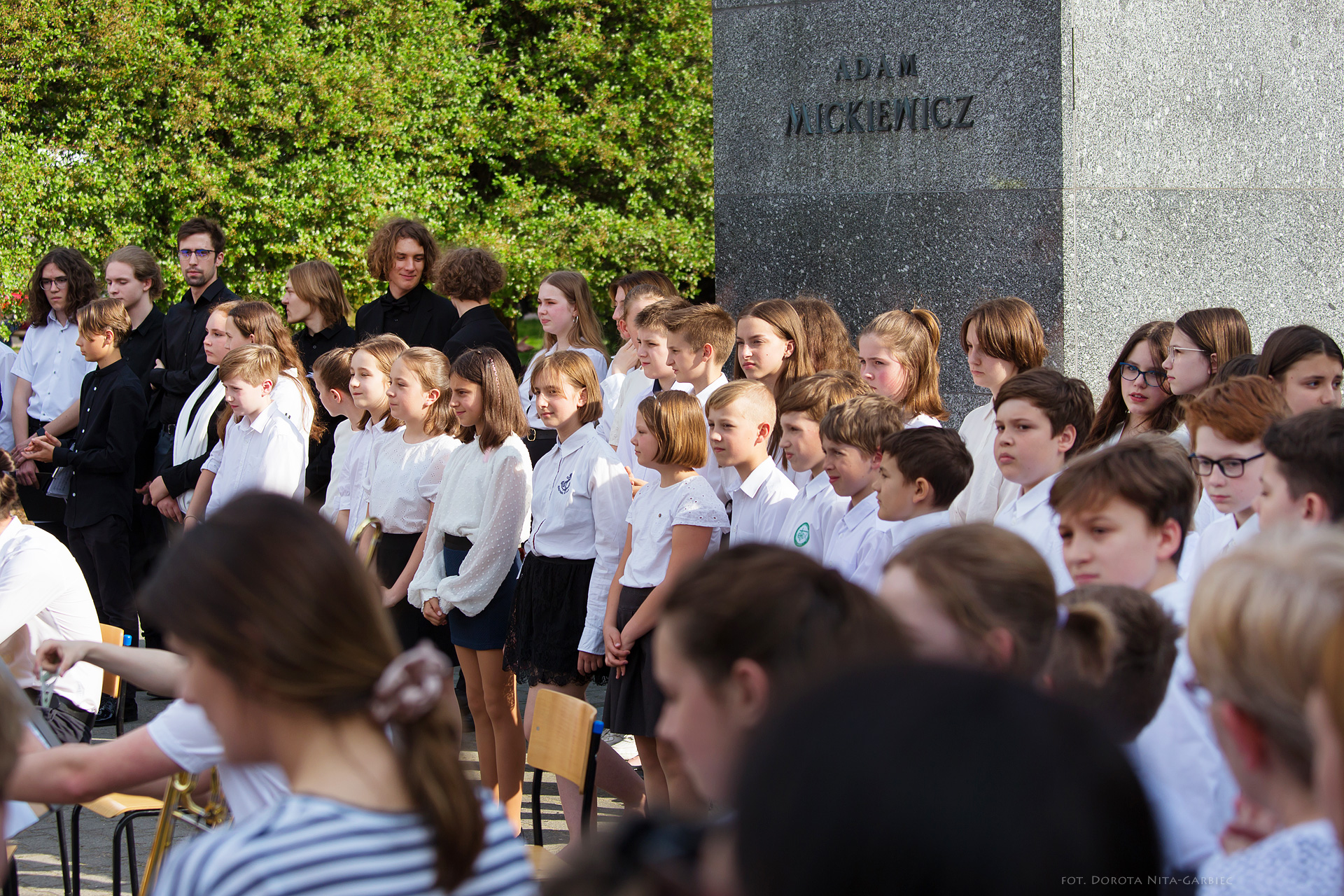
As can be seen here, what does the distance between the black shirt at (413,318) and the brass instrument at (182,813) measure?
14.6 feet

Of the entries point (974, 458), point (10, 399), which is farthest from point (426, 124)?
point (974, 458)

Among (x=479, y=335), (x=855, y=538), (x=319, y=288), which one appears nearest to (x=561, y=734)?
(x=855, y=538)

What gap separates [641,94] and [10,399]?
12.8 metres

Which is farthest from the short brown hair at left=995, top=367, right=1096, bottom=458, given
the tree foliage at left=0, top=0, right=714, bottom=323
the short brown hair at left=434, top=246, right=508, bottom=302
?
the tree foliage at left=0, top=0, right=714, bottom=323

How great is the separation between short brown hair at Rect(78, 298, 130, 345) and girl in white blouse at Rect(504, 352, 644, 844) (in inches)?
134

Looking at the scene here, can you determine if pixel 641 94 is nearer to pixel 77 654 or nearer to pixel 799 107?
pixel 799 107

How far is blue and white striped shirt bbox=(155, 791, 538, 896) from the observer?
1.50 metres

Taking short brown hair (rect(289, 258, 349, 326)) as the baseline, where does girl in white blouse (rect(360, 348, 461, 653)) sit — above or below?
below

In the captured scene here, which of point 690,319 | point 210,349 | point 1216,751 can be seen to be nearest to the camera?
point 1216,751

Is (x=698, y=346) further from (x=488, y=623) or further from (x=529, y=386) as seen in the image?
(x=529, y=386)

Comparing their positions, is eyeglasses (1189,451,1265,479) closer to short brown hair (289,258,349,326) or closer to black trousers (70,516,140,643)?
short brown hair (289,258,349,326)

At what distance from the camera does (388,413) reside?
604 cm

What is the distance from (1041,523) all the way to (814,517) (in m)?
0.92

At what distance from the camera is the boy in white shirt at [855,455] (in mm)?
4172
